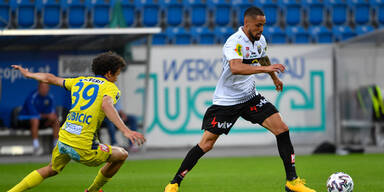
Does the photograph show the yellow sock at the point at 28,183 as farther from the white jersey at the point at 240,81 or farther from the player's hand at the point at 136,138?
the white jersey at the point at 240,81

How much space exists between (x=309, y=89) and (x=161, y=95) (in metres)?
4.02

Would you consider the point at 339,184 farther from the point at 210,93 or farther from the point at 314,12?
the point at 314,12

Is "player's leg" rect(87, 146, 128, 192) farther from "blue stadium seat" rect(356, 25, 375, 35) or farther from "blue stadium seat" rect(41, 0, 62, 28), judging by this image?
"blue stadium seat" rect(356, 25, 375, 35)

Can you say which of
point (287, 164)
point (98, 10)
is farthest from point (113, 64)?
point (98, 10)

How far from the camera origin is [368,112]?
15617 mm

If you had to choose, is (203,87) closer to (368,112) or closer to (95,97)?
(368,112)

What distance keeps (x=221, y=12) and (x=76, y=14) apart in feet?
14.9

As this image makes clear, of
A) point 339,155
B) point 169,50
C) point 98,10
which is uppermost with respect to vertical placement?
point 98,10

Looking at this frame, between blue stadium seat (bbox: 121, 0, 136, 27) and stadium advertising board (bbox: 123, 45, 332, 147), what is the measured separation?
9.91ft

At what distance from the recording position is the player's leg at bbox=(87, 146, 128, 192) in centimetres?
635

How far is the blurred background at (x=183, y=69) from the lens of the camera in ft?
50.5

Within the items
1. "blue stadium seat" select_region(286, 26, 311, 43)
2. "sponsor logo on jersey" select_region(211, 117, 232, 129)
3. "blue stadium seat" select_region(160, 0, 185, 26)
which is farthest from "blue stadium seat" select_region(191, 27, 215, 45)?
"sponsor logo on jersey" select_region(211, 117, 232, 129)

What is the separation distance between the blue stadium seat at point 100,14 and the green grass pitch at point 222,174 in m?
7.32

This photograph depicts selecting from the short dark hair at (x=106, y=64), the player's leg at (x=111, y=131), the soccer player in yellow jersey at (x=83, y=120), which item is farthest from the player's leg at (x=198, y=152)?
the player's leg at (x=111, y=131)
